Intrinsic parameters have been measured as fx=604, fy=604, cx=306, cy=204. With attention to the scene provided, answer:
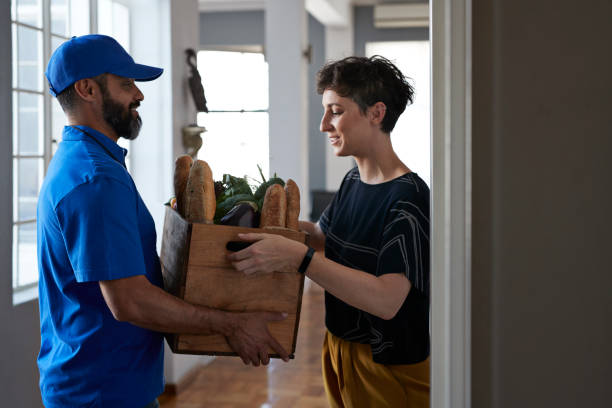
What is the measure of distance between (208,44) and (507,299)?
840cm

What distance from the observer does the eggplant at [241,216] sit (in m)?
1.49

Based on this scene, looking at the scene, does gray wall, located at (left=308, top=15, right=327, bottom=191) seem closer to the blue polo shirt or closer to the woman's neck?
the woman's neck

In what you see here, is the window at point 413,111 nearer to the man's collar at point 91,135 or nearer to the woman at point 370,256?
the woman at point 370,256

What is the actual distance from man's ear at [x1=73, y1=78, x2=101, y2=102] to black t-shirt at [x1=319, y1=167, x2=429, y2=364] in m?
0.79

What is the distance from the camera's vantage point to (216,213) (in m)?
1.58

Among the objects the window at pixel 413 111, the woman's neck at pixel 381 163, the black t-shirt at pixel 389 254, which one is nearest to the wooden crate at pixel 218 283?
the black t-shirt at pixel 389 254

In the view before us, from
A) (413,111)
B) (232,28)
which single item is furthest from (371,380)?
(232,28)

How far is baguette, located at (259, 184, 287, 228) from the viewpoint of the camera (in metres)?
1.51

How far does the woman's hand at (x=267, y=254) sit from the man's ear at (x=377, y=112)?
1.58 feet

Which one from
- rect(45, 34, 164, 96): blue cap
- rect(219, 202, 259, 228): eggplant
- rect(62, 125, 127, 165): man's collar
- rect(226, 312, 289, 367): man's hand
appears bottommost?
rect(226, 312, 289, 367): man's hand

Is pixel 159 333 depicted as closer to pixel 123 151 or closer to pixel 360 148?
pixel 123 151

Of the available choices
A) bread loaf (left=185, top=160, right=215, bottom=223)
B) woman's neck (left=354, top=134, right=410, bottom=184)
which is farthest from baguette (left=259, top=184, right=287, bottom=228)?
woman's neck (left=354, top=134, right=410, bottom=184)

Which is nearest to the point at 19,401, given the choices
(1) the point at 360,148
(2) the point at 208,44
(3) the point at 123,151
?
(3) the point at 123,151

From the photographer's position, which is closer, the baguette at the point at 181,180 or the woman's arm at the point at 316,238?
the baguette at the point at 181,180
